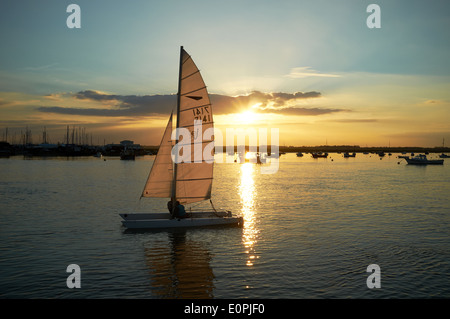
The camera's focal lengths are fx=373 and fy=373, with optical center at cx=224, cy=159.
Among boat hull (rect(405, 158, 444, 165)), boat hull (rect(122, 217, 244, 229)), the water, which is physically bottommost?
the water

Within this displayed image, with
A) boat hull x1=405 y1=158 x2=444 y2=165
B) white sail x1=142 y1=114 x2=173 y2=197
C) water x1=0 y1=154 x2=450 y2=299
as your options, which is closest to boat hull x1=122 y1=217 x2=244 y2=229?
water x1=0 y1=154 x2=450 y2=299

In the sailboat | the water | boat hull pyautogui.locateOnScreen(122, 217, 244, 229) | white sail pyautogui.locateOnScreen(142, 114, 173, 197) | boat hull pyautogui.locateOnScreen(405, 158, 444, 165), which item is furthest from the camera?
boat hull pyautogui.locateOnScreen(405, 158, 444, 165)

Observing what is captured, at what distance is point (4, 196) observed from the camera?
50.9 m

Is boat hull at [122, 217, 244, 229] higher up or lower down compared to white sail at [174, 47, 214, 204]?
lower down

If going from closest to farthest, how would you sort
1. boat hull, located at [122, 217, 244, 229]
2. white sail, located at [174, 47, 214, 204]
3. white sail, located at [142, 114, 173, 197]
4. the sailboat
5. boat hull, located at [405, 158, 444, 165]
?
white sail, located at [174, 47, 214, 204], the sailboat, boat hull, located at [122, 217, 244, 229], white sail, located at [142, 114, 173, 197], boat hull, located at [405, 158, 444, 165]

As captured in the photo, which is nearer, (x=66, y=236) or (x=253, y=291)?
(x=253, y=291)

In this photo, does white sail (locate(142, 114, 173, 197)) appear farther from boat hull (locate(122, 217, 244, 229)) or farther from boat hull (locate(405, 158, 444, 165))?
boat hull (locate(405, 158, 444, 165))

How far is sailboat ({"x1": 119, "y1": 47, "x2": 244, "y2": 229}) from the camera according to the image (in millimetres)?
28328

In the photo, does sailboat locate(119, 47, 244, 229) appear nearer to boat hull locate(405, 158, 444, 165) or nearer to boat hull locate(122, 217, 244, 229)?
boat hull locate(122, 217, 244, 229)

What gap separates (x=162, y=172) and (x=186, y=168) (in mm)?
1978

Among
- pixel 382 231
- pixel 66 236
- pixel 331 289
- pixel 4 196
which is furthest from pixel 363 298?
pixel 4 196

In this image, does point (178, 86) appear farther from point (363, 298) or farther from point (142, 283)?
point (363, 298)

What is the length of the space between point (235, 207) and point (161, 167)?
1716cm

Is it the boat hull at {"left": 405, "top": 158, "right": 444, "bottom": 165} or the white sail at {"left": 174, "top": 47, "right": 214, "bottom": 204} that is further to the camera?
the boat hull at {"left": 405, "top": 158, "right": 444, "bottom": 165}
